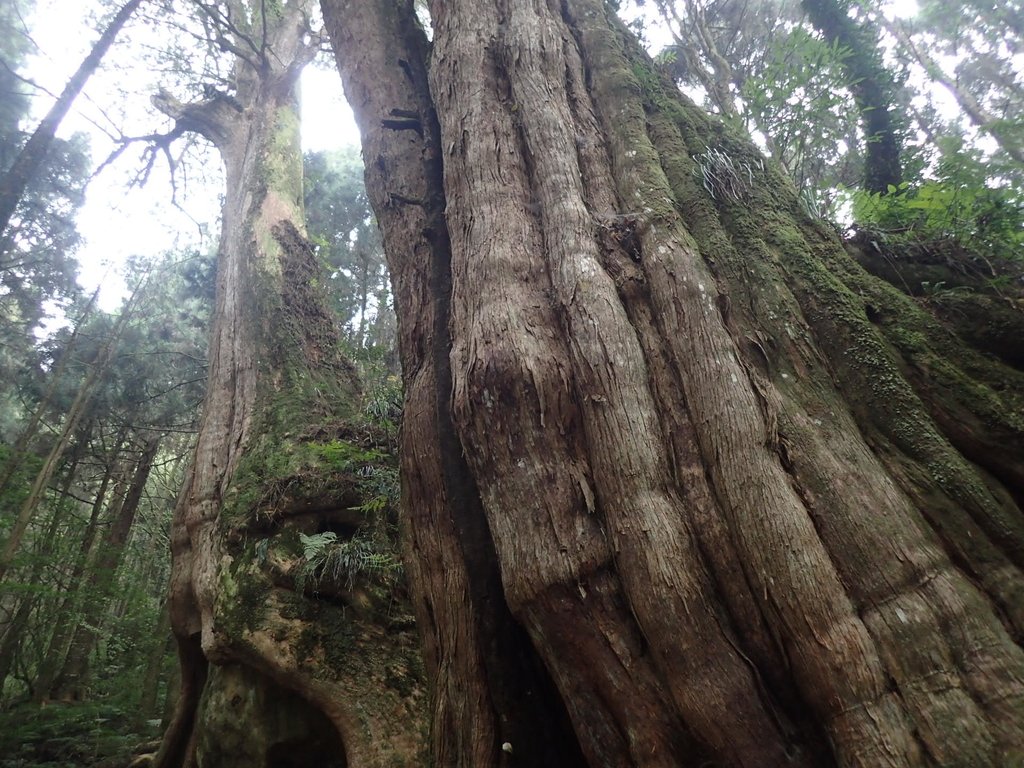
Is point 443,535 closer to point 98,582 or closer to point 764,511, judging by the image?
point 764,511

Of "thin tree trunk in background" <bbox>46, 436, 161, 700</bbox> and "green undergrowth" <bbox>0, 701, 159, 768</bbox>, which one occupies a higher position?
"thin tree trunk in background" <bbox>46, 436, 161, 700</bbox>

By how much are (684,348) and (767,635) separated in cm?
122

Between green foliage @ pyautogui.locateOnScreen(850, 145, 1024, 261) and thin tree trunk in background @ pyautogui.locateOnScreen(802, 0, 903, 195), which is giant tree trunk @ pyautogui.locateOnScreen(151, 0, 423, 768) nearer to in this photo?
green foliage @ pyautogui.locateOnScreen(850, 145, 1024, 261)

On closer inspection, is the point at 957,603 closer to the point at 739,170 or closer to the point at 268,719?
the point at 739,170

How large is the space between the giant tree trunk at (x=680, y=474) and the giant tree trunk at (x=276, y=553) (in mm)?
1379

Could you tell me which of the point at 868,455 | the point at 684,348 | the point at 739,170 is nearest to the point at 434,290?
the point at 684,348

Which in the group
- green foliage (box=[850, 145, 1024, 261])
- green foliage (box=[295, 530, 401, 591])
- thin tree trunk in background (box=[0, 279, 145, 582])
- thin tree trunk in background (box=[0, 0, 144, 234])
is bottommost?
green foliage (box=[295, 530, 401, 591])

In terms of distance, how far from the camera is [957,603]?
1991 millimetres

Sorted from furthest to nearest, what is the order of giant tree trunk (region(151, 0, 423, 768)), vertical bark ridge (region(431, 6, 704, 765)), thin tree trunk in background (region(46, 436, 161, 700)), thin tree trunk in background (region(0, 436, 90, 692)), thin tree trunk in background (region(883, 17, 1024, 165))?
thin tree trunk in background (region(883, 17, 1024, 165))
thin tree trunk in background (region(46, 436, 161, 700))
thin tree trunk in background (region(0, 436, 90, 692))
giant tree trunk (region(151, 0, 423, 768))
vertical bark ridge (region(431, 6, 704, 765))

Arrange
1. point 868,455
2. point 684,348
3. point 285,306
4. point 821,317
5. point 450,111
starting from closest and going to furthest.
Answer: point 868,455, point 684,348, point 821,317, point 450,111, point 285,306

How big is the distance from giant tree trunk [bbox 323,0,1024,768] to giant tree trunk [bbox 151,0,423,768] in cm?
138

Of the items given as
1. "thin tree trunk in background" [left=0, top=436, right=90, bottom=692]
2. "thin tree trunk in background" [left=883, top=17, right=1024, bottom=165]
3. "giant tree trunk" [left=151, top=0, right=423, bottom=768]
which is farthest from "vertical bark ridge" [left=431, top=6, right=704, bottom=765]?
"thin tree trunk in background" [left=883, top=17, right=1024, bottom=165]

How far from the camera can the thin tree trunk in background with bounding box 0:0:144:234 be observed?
7.43 m

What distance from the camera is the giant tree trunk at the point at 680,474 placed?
2.01 meters
